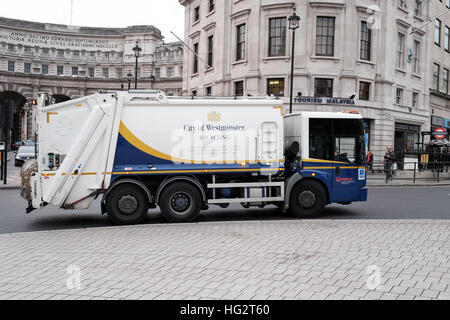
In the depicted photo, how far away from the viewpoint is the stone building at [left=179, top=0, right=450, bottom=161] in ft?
89.2

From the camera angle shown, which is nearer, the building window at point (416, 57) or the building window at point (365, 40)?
the building window at point (365, 40)

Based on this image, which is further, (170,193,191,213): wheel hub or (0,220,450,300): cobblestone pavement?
(170,193,191,213): wheel hub

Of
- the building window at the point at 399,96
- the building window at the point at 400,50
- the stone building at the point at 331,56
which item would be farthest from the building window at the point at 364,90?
the building window at the point at 400,50

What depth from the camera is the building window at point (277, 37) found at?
2769cm

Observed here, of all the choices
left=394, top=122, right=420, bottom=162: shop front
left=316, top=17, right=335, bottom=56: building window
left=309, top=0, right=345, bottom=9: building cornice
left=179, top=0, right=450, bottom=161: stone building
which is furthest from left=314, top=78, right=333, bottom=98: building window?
A: left=394, top=122, right=420, bottom=162: shop front

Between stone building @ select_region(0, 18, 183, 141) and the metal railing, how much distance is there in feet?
175

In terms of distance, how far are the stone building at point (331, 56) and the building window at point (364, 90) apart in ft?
0.24

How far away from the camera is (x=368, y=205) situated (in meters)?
12.8

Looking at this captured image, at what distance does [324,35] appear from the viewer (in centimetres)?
2750

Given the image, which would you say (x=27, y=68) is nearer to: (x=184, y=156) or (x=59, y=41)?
(x=59, y=41)

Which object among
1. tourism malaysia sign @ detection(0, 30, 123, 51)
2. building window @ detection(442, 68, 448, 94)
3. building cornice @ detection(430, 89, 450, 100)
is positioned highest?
tourism malaysia sign @ detection(0, 30, 123, 51)

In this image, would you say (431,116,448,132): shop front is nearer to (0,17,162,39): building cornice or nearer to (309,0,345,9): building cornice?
(309,0,345,9): building cornice

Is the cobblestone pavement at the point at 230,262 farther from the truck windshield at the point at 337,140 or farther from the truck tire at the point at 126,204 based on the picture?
the truck windshield at the point at 337,140
